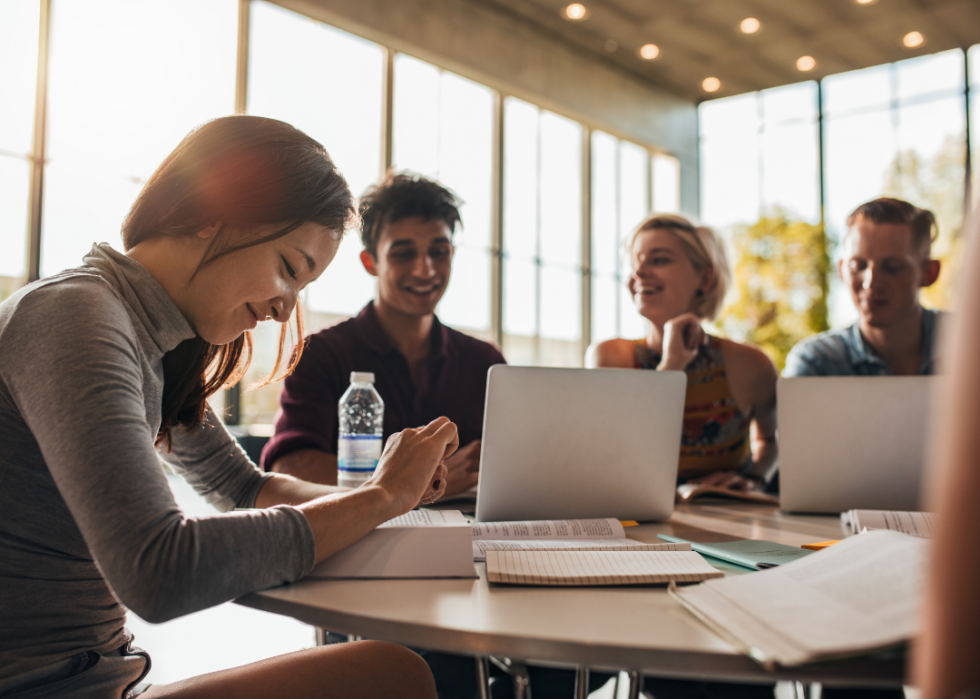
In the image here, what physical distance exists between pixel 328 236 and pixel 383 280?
1095 millimetres

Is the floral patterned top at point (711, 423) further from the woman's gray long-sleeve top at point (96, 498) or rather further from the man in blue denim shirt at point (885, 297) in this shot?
the woman's gray long-sleeve top at point (96, 498)

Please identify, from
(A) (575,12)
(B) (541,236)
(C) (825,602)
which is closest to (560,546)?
(C) (825,602)

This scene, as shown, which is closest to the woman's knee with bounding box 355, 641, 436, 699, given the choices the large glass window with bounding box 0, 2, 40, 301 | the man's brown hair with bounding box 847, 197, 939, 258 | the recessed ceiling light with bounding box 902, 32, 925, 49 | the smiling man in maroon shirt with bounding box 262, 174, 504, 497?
the smiling man in maroon shirt with bounding box 262, 174, 504, 497

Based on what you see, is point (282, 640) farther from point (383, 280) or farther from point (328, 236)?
point (328, 236)

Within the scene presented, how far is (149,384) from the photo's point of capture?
0.98 metres

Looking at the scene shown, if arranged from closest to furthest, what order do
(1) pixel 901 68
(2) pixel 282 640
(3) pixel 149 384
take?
(3) pixel 149 384, (2) pixel 282 640, (1) pixel 901 68

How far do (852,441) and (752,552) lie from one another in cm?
56

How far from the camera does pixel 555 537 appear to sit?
1147 mm

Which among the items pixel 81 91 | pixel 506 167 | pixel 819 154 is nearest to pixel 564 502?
pixel 81 91

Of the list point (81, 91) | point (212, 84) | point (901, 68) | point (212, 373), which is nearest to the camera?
point (212, 373)

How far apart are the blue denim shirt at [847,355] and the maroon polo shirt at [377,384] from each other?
40.3 inches

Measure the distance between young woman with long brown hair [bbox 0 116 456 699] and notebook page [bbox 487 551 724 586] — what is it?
0.16 m

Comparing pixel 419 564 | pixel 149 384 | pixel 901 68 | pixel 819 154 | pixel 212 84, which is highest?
pixel 901 68

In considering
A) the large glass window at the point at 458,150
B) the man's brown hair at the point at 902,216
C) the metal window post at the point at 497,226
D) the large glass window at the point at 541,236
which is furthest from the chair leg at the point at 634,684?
the large glass window at the point at 541,236
